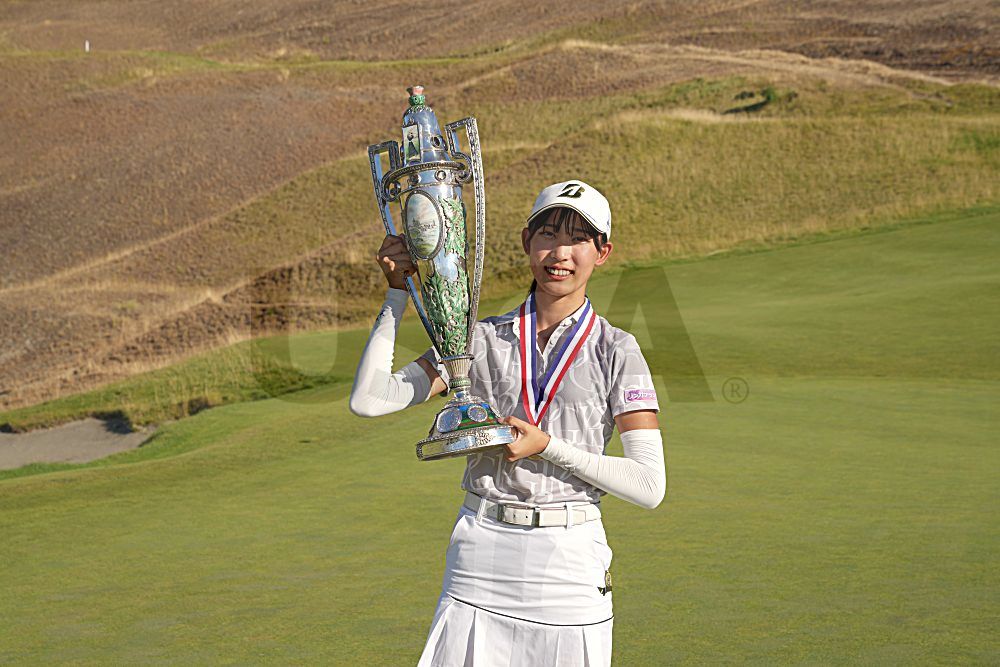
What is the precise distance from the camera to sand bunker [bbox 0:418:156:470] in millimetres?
15062

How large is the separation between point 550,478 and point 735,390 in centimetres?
935

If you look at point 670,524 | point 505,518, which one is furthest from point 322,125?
point 505,518

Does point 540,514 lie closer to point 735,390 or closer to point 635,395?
point 635,395

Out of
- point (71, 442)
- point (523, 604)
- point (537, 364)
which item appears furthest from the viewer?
point (71, 442)

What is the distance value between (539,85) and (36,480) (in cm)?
3889

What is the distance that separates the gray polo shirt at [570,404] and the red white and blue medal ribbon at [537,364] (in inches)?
0.6

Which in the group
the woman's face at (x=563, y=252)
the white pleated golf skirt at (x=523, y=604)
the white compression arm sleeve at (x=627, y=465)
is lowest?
the white pleated golf skirt at (x=523, y=604)

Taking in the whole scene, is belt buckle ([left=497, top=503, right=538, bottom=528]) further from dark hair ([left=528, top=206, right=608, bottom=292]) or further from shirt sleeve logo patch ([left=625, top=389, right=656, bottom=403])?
dark hair ([left=528, top=206, right=608, bottom=292])

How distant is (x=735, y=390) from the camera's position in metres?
12.5

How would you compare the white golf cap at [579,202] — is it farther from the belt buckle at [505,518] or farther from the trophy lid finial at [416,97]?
the belt buckle at [505,518]

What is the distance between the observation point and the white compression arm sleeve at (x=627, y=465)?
326 cm

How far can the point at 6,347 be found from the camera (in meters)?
32.4

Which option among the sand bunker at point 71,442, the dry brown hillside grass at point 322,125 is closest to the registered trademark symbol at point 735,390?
the sand bunker at point 71,442

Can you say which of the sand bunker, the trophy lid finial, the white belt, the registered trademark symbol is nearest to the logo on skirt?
the white belt
